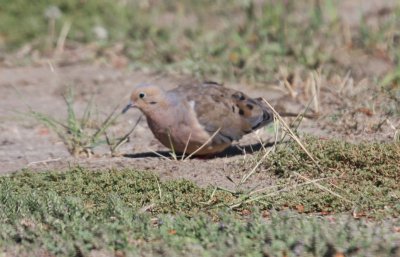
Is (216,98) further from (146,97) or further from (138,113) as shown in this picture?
(138,113)

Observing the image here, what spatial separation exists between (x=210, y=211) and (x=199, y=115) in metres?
1.64

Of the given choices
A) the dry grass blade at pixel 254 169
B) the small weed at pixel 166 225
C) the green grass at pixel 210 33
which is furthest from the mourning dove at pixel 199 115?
the green grass at pixel 210 33

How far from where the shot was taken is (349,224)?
4828mm

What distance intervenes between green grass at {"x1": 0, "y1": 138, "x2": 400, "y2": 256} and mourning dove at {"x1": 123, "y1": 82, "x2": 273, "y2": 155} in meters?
0.77

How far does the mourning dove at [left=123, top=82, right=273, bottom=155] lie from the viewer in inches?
269

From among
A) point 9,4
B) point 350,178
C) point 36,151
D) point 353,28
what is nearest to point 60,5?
point 9,4

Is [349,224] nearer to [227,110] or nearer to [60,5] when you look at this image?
[227,110]

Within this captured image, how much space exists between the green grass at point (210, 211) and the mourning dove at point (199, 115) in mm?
771

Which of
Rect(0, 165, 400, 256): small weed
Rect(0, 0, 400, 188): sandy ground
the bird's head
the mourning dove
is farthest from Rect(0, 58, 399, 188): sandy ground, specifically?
Rect(0, 165, 400, 256): small weed

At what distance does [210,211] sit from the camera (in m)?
5.37

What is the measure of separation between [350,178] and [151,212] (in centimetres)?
114

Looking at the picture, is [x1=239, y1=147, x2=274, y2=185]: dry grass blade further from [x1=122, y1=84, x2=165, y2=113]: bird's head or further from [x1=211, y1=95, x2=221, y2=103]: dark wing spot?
[x1=122, y1=84, x2=165, y2=113]: bird's head

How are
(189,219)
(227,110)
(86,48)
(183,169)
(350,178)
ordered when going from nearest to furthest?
(189,219) → (350,178) → (183,169) → (227,110) → (86,48)

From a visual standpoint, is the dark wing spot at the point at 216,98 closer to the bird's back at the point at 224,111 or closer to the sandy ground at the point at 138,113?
the bird's back at the point at 224,111
